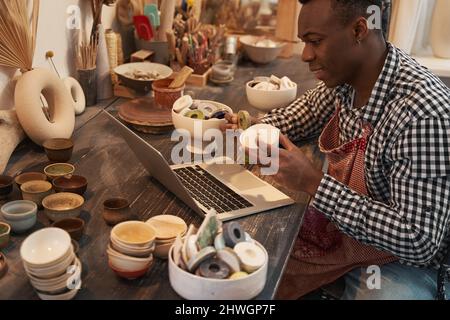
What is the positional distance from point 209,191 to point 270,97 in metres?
0.58

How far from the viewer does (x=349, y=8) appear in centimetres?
111

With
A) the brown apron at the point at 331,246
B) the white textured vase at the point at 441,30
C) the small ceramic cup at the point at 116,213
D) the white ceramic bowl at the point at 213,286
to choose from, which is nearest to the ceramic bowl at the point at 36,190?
the small ceramic cup at the point at 116,213

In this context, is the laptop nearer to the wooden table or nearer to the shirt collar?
the wooden table

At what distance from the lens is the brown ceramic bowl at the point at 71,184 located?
109 centimetres

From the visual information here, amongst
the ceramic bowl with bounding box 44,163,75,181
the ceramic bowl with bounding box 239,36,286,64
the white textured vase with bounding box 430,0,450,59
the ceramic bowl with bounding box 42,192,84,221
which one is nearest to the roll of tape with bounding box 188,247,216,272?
the ceramic bowl with bounding box 42,192,84,221

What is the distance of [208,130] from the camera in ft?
4.60

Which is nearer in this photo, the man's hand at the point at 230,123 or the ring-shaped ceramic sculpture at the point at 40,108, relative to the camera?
the ring-shaped ceramic sculpture at the point at 40,108

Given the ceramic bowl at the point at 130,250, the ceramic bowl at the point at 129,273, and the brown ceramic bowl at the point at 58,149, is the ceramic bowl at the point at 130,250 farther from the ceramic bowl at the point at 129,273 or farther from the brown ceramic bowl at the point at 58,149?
the brown ceramic bowl at the point at 58,149

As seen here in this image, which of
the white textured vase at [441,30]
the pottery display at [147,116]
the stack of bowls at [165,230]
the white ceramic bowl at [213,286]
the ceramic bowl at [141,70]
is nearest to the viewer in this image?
the white ceramic bowl at [213,286]

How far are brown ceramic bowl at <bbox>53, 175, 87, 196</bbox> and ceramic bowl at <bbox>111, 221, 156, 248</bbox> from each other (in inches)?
9.1

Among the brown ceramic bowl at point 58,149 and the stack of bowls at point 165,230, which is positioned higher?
the brown ceramic bowl at point 58,149

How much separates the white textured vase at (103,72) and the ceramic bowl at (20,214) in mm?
816

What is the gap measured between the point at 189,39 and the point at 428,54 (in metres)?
1.38

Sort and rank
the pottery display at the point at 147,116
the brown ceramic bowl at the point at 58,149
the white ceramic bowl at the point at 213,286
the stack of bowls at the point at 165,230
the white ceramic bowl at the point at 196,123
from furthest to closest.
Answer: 1. the pottery display at the point at 147,116
2. the white ceramic bowl at the point at 196,123
3. the brown ceramic bowl at the point at 58,149
4. the stack of bowls at the point at 165,230
5. the white ceramic bowl at the point at 213,286
